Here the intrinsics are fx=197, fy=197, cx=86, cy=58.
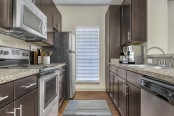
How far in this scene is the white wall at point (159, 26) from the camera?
10.9 feet

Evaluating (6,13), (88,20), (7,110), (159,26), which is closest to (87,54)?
(88,20)

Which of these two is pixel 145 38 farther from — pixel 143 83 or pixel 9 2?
pixel 9 2

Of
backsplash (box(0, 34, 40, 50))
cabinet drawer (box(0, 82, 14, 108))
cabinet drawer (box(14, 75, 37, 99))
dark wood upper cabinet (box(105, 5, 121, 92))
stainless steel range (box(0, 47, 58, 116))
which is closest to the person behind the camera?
cabinet drawer (box(0, 82, 14, 108))

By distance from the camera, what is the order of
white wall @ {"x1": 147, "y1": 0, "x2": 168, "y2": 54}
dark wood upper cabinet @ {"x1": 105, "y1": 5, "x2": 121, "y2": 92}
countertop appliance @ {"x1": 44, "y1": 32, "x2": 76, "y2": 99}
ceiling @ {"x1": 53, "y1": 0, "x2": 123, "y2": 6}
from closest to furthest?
white wall @ {"x1": 147, "y1": 0, "x2": 168, "y2": 54}
countertop appliance @ {"x1": 44, "y1": 32, "x2": 76, "y2": 99}
dark wood upper cabinet @ {"x1": 105, "y1": 5, "x2": 121, "y2": 92}
ceiling @ {"x1": 53, "y1": 0, "x2": 123, "y2": 6}

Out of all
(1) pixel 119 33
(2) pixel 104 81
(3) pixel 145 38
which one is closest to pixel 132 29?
(3) pixel 145 38

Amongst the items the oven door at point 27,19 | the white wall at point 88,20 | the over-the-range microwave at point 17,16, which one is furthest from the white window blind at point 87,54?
the over-the-range microwave at point 17,16

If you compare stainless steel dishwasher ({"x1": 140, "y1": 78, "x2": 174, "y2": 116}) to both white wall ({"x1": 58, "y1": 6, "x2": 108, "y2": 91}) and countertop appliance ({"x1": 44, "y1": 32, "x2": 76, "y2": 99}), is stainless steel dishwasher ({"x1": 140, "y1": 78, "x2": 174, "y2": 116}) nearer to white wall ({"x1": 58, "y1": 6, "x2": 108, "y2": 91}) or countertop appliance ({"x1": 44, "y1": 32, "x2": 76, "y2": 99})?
countertop appliance ({"x1": 44, "y1": 32, "x2": 76, "y2": 99})

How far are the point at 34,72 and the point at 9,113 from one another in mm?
632

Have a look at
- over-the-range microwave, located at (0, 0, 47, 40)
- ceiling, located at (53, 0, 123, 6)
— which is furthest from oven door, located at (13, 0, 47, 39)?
ceiling, located at (53, 0, 123, 6)

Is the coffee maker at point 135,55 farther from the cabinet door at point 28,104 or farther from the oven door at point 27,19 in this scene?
the cabinet door at point 28,104

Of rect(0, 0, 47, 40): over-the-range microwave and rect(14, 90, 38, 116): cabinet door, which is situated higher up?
rect(0, 0, 47, 40): over-the-range microwave

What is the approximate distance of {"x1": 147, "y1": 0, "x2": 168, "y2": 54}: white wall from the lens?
130 inches

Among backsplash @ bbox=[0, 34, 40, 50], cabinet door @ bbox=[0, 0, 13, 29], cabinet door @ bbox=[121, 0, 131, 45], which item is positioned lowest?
backsplash @ bbox=[0, 34, 40, 50]

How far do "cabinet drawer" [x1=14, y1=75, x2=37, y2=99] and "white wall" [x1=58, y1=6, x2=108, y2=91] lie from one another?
3989 mm
